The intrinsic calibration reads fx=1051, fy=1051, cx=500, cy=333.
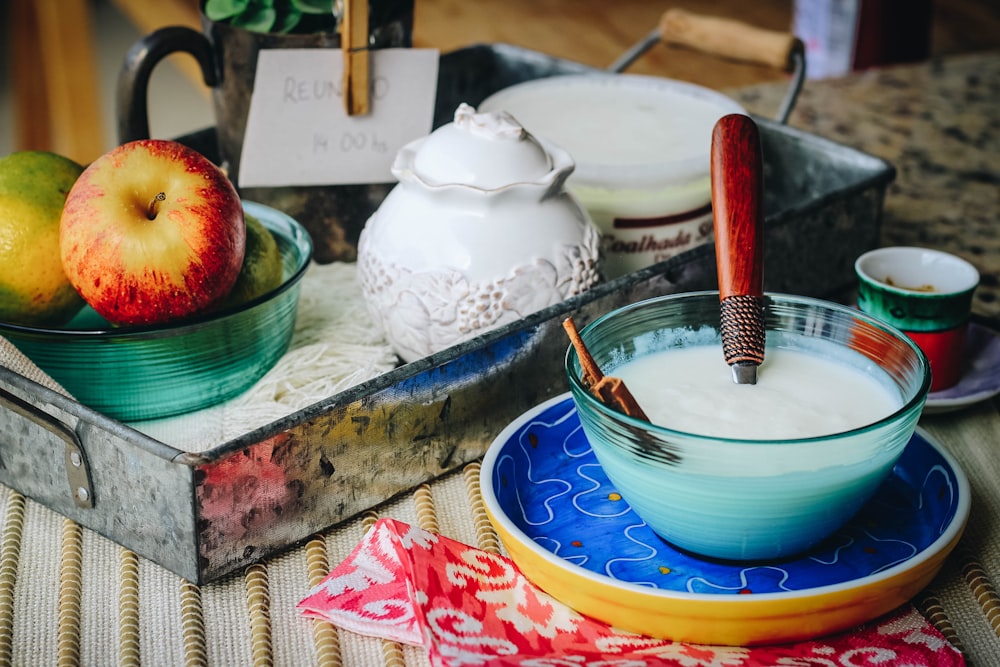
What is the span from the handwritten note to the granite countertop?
0.44m

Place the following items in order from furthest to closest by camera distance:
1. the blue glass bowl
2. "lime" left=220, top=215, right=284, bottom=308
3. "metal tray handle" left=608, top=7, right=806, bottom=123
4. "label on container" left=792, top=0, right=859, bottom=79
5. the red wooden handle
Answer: "label on container" left=792, top=0, right=859, bottom=79, "metal tray handle" left=608, top=7, right=806, bottom=123, "lime" left=220, top=215, right=284, bottom=308, the red wooden handle, the blue glass bowl

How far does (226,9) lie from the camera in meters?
0.76

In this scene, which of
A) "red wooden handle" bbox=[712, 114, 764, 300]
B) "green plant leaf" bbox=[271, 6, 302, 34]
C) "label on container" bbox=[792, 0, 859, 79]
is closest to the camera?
"red wooden handle" bbox=[712, 114, 764, 300]

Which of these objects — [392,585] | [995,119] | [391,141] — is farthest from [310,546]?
[995,119]

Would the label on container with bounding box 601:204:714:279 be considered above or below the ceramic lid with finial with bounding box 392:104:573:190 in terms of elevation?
below

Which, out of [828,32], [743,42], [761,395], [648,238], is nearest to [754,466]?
[761,395]

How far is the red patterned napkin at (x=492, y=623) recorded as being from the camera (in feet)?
1.50

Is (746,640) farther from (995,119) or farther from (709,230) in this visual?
(995,119)

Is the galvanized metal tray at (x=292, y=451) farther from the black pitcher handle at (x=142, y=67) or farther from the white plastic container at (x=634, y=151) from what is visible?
the black pitcher handle at (x=142, y=67)

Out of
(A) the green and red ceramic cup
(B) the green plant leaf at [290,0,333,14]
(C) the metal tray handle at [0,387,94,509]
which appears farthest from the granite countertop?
(C) the metal tray handle at [0,387,94,509]

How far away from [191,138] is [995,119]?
2.84 feet

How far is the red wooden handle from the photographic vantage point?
55 centimetres

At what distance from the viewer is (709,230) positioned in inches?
30.4

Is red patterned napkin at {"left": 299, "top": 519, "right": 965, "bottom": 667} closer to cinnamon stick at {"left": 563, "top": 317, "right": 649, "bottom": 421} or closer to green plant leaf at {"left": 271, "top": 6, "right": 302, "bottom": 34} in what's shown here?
cinnamon stick at {"left": 563, "top": 317, "right": 649, "bottom": 421}
